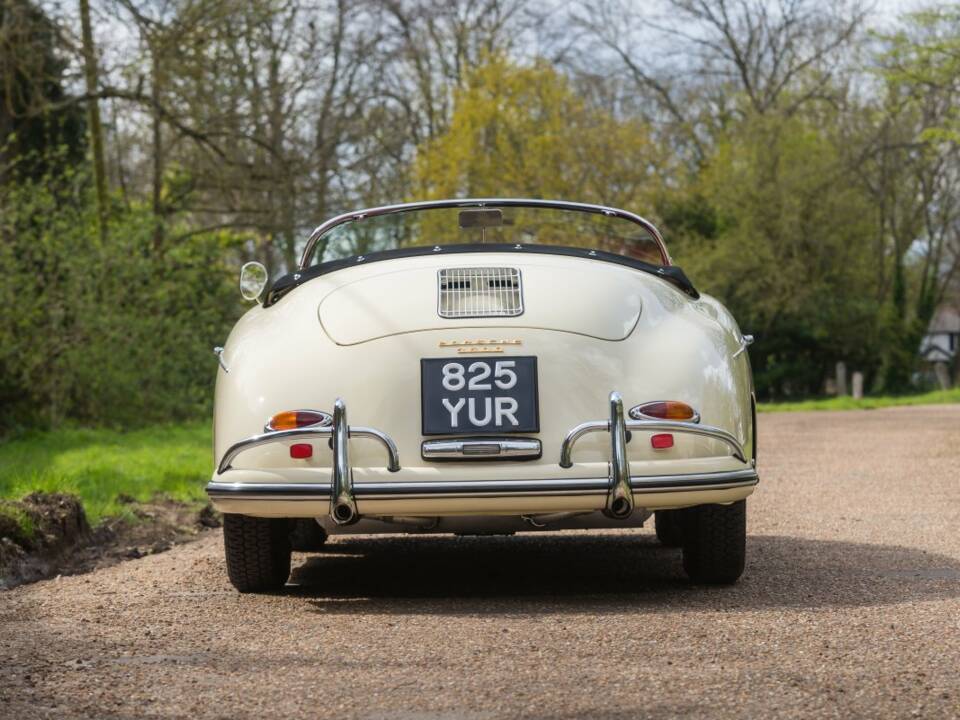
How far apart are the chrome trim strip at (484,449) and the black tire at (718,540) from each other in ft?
2.72

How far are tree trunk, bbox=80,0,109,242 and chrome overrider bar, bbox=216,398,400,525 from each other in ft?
46.0

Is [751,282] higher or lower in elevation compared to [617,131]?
lower

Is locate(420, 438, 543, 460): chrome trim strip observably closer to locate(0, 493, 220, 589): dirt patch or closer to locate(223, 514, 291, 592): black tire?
locate(223, 514, 291, 592): black tire

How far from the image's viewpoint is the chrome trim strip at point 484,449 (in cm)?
462

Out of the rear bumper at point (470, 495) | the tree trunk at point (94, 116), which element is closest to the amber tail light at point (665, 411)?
the rear bumper at point (470, 495)

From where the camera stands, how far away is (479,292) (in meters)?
4.99

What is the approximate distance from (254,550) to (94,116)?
17.8 meters

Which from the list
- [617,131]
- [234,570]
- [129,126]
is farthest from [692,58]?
[234,570]

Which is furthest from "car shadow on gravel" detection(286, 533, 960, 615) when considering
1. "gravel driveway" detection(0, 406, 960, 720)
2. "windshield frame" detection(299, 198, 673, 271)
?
"windshield frame" detection(299, 198, 673, 271)

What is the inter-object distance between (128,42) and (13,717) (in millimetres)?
17102

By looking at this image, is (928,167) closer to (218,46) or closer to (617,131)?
(617,131)

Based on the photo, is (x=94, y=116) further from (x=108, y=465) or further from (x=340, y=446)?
(x=340, y=446)

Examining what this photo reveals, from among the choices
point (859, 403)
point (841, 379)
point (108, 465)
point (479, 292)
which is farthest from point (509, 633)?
point (841, 379)

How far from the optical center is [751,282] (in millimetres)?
40375
